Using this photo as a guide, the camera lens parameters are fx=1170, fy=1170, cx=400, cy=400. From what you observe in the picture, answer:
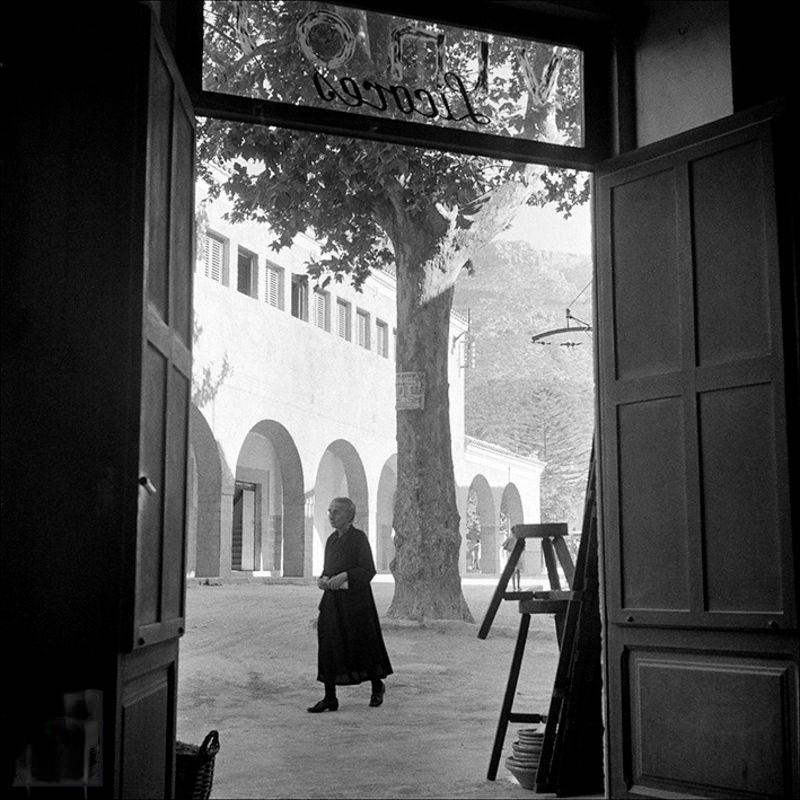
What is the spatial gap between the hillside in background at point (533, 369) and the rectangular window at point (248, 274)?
27.9 m

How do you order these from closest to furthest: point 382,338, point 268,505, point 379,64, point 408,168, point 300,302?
1. point 379,64
2. point 408,168
3. point 300,302
4. point 268,505
5. point 382,338

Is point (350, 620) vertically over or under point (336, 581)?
under

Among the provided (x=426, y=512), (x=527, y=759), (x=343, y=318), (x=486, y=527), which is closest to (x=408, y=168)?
(x=426, y=512)

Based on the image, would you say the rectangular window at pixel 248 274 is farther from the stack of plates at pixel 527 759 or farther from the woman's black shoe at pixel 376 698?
the stack of plates at pixel 527 759

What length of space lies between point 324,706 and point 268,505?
17.6 meters

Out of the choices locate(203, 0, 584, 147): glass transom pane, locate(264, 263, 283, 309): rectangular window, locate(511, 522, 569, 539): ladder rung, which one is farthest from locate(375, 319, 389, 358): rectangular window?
locate(203, 0, 584, 147): glass transom pane

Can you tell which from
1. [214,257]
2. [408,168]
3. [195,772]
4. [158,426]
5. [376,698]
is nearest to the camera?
[158,426]

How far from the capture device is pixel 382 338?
96.8 feet

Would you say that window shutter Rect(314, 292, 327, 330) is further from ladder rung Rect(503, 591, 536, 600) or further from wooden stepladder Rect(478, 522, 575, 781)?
ladder rung Rect(503, 591, 536, 600)

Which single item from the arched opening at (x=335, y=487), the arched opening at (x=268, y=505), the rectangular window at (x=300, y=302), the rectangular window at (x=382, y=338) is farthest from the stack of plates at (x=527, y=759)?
the rectangular window at (x=382, y=338)

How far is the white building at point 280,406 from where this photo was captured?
20875 millimetres

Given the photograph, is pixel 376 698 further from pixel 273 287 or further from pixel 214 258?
pixel 273 287

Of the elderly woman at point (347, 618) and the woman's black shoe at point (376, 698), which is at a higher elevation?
the elderly woman at point (347, 618)

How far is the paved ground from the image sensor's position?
20.6ft
